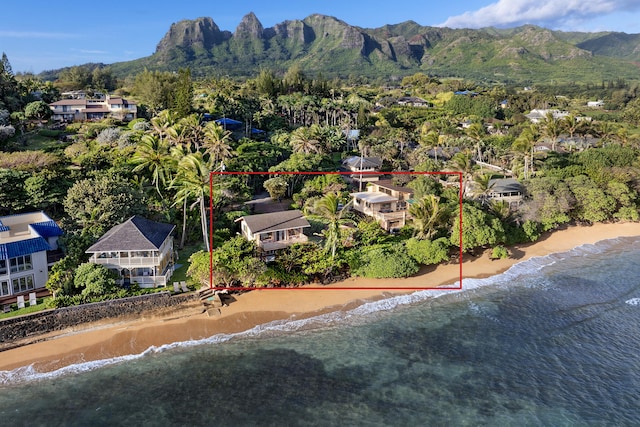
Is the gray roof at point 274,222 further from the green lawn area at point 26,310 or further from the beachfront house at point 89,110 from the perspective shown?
the beachfront house at point 89,110

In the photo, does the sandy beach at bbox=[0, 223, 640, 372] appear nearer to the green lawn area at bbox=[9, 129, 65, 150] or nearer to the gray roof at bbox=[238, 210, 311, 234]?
the gray roof at bbox=[238, 210, 311, 234]

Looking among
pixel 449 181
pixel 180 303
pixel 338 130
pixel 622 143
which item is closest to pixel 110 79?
pixel 338 130

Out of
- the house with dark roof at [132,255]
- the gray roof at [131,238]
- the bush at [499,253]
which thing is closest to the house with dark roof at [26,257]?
the house with dark roof at [132,255]

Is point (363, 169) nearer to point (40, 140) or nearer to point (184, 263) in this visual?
point (184, 263)

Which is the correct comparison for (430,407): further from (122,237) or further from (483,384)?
(122,237)

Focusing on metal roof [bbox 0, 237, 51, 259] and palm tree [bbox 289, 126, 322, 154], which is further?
palm tree [bbox 289, 126, 322, 154]

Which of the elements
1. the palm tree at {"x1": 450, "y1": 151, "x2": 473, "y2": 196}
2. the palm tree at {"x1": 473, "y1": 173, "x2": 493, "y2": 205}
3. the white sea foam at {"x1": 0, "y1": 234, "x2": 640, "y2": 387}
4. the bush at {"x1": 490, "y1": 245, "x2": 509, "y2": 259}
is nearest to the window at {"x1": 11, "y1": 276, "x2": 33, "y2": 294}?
the white sea foam at {"x1": 0, "y1": 234, "x2": 640, "y2": 387}

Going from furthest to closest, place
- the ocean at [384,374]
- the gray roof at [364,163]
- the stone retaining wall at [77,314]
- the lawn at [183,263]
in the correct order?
the gray roof at [364,163] < the lawn at [183,263] < the stone retaining wall at [77,314] < the ocean at [384,374]
